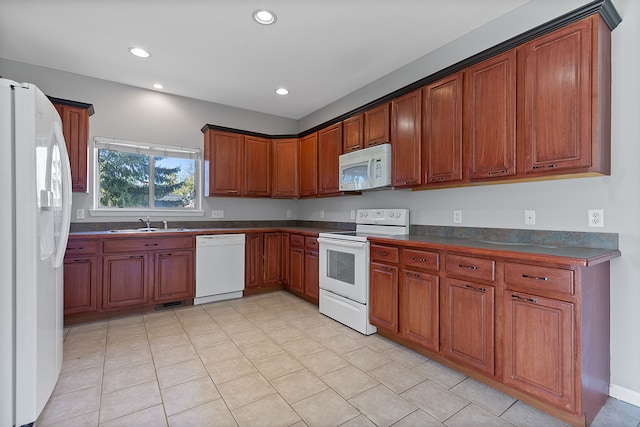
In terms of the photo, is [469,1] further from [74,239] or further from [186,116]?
[74,239]

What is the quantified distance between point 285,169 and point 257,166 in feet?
1.42

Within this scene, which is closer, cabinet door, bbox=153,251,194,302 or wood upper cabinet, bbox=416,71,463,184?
wood upper cabinet, bbox=416,71,463,184

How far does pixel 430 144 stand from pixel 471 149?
0.39 m

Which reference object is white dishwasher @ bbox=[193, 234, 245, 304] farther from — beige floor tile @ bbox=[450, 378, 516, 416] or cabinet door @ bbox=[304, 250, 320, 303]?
beige floor tile @ bbox=[450, 378, 516, 416]

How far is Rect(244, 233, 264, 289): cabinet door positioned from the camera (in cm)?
414

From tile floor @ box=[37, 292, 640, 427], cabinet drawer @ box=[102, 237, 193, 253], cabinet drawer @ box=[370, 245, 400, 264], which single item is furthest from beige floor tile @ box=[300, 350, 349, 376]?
cabinet drawer @ box=[102, 237, 193, 253]

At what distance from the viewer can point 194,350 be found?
2.57m

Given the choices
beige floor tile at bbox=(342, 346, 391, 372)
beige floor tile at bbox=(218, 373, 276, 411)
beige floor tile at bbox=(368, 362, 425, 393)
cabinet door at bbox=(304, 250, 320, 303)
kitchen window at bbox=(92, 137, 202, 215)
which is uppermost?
kitchen window at bbox=(92, 137, 202, 215)

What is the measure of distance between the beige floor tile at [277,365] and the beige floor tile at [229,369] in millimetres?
77

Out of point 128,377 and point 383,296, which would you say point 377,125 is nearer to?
point 383,296

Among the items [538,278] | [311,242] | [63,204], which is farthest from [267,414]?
[311,242]

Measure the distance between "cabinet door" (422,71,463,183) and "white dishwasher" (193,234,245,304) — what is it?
8.58 ft

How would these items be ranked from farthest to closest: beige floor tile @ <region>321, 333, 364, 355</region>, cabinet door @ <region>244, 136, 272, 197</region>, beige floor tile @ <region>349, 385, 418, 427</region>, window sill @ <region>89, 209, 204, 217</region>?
cabinet door @ <region>244, 136, 272, 197</region> → window sill @ <region>89, 209, 204, 217</region> → beige floor tile @ <region>321, 333, 364, 355</region> → beige floor tile @ <region>349, 385, 418, 427</region>

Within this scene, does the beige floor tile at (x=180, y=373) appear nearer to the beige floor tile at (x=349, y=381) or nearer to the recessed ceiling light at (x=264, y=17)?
the beige floor tile at (x=349, y=381)
